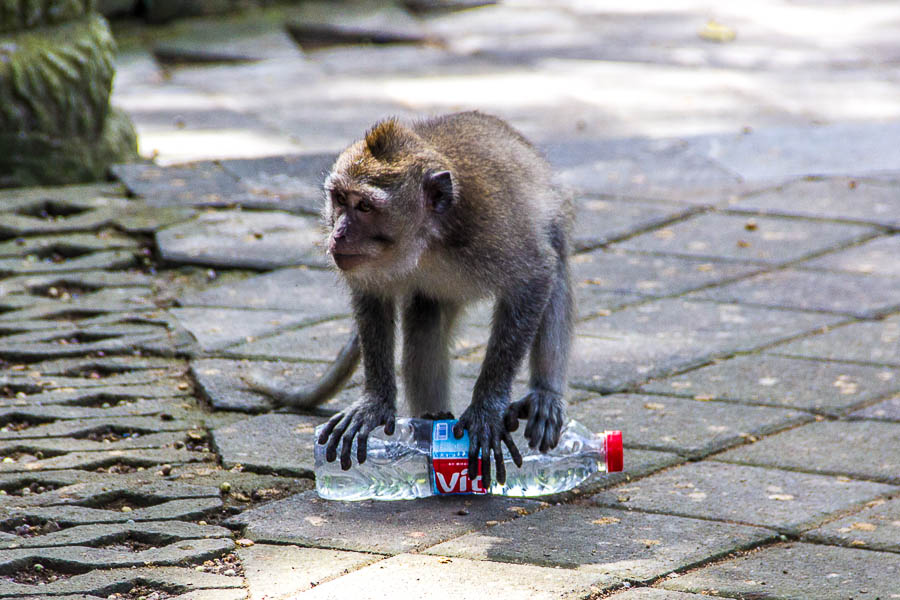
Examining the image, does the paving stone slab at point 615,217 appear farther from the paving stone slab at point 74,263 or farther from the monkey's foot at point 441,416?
the monkey's foot at point 441,416

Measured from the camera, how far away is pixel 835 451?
4.28m

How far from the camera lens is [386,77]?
10.4 m

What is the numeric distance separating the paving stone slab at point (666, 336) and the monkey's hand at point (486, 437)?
939 millimetres

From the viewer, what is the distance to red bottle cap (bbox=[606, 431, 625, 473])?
3.90 metres

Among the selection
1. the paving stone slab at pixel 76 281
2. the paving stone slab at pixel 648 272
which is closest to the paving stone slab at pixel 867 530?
the paving stone slab at pixel 648 272

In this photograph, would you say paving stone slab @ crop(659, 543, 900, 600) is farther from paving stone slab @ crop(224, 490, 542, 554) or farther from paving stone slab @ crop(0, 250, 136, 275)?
paving stone slab @ crop(0, 250, 136, 275)

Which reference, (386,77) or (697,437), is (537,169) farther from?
(386,77)

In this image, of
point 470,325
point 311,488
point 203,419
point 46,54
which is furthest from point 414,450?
point 46,54

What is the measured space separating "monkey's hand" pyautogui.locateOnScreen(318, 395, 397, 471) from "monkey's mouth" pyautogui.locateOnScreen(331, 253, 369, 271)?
0.55 m

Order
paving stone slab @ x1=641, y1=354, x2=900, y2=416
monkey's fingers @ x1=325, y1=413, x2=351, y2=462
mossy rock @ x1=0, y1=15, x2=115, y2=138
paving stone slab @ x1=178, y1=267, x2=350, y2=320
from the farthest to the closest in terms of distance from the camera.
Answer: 1. mossy rock @ x1=0, y1=15, x2=115, y2=138
2. paving stone slab @ x1=178, y1=267, x2=350, y2=320
3. paving stone slab @ x1=641, y1=354, x2=900, y2=416
4. monkey's fingers @ x1=325, y1=413, x2=351, y2=462

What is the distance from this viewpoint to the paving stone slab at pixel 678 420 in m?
4.35

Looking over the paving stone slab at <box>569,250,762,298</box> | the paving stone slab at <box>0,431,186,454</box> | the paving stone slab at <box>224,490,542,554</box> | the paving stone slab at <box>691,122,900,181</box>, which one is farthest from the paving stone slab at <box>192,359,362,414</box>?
the paving stone slab at <box>691,122,900,181</box>

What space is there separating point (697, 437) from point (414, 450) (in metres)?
0.95

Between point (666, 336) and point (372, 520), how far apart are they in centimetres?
194
